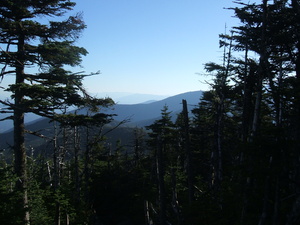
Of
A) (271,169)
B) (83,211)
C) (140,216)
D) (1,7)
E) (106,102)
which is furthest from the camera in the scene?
(140,216)

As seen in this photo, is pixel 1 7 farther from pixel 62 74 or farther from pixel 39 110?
pixel 39 110

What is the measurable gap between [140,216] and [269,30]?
22.6 meters

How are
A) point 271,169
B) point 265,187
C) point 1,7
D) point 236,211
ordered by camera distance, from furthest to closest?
point 1,7 < point 236,211 < point 265,187 < point 271,169

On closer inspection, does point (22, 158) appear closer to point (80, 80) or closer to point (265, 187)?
point (80, 80)

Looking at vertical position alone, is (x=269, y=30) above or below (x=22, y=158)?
above

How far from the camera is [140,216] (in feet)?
85.4

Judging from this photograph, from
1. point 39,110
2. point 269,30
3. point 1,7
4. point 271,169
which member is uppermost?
point 1,7

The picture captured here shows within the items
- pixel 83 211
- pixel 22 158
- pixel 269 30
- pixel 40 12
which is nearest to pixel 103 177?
pixel 83 211

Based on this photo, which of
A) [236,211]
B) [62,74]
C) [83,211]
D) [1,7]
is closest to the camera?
[236,211]

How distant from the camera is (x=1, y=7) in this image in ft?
31.7

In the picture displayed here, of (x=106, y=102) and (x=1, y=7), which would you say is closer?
(x=1, y=7)

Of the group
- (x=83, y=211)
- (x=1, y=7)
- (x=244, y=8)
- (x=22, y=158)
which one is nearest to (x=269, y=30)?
(x=244, y=8)

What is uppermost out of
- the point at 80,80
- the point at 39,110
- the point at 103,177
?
the point at 80,80

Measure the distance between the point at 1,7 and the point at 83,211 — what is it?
13947mm
